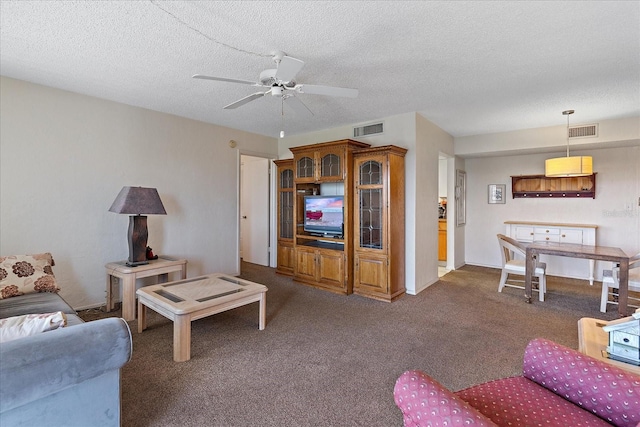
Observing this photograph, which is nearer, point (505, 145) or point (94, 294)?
point (94, 294)

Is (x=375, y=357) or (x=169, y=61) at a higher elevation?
Result: (x=169, y=61)

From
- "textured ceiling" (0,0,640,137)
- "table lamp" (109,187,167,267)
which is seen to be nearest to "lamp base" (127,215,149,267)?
"table lamp" (109,187,167,267)

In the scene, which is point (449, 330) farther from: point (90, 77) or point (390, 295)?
point (90, 77)

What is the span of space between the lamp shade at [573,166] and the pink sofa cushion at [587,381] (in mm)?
3601

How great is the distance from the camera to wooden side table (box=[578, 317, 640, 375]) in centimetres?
148

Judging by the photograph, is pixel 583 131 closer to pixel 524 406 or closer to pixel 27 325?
pixel 524 406

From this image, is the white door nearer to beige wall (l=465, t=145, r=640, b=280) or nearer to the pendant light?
beige wall (l=465, t=145, r=640, b=280)

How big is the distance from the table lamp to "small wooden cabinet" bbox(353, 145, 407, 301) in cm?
258

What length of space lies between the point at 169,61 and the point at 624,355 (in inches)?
149

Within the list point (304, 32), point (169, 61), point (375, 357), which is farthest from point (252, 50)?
point (375, 357)

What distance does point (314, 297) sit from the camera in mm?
4133

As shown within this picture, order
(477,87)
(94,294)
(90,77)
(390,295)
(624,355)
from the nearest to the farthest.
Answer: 1. (624,355)
2. (90,77)
3. (477,87)
4. (94,294)
5. (390,295)

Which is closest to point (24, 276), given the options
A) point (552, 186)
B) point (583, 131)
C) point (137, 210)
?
point (137, 210)

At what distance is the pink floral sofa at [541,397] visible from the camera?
3.34 feet
